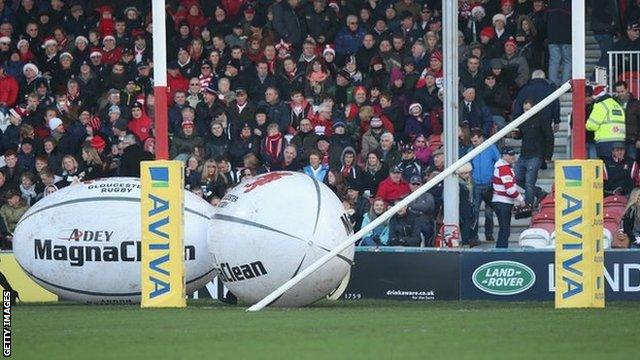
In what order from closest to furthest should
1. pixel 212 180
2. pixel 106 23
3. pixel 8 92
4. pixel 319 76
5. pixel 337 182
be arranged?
pixel 337 182 < pixel 212 180 < pixel 319 76 < pixel 8 92 < pixel 106 23

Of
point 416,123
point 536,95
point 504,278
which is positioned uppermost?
point 536,95

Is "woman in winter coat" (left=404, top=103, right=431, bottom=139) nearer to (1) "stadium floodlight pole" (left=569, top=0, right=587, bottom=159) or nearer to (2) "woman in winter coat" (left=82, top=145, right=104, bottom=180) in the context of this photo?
(2) "woman in winter coat" (left=82, top=145, right=104, bottom=180)

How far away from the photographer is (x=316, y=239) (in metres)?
16.8

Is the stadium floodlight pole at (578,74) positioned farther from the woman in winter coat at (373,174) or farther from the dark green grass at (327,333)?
the woman in winter coat at (373,174)

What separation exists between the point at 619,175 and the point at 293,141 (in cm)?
503

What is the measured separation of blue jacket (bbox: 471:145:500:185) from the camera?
78.7 ft

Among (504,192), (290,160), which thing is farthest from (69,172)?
(504,192)

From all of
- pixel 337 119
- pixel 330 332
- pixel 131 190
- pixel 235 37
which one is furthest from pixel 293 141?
pixel 330 332

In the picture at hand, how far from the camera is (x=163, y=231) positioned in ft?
55.2

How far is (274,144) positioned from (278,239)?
930 centimetres

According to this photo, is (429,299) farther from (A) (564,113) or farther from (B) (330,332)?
(A) (564,113)

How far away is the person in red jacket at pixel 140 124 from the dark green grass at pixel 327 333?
31.9 feet

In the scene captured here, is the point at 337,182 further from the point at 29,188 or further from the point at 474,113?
the point at 29,188

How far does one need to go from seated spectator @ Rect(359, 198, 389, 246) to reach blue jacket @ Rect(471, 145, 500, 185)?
1328mm
